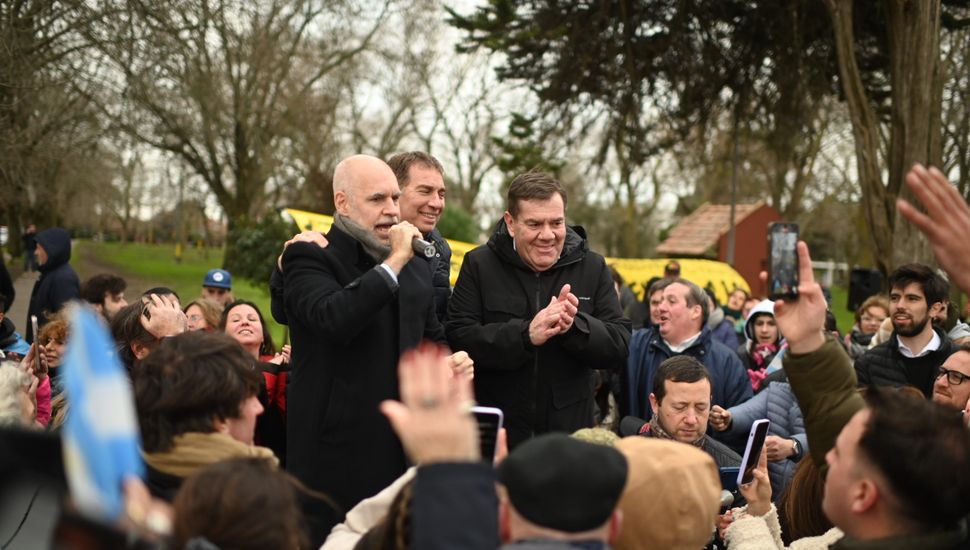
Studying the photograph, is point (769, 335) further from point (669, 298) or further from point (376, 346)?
point (376, 346)

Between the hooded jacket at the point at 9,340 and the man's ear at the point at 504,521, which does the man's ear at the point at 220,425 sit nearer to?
the man's ear at the point at 504,521

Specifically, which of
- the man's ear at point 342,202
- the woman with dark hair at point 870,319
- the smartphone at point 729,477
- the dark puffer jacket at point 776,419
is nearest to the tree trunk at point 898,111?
the woman with dark hair at point 870,319

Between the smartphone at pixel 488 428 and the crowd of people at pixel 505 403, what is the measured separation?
0.08 ft

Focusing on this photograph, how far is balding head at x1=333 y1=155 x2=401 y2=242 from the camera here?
355 cm

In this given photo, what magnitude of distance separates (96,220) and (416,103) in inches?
1969

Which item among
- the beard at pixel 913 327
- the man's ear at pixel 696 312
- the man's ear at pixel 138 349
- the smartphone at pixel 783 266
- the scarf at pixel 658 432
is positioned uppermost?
the smartphone at pixel 783 266

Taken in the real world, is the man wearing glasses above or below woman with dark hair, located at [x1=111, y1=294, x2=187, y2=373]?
below

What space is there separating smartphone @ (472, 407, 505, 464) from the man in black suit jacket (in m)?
0.69

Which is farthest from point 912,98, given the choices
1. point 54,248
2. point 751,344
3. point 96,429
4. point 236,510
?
point 96,429

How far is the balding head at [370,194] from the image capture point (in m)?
3.55

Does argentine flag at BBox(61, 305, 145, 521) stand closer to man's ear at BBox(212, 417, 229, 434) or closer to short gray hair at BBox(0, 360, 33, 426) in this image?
man's ear at BBox(212, 417, 229, 434)

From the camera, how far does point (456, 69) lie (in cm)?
3534

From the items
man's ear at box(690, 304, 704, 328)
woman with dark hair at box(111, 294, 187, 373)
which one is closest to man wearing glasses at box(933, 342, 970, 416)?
man's ear at box(690, 304, 704, 328)

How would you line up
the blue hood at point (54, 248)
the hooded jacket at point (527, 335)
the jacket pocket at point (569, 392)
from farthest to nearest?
1. the blue hood at point (54, 248)
2. the jacket pocket at point (569, 392)
3. the hooded jacket at point (527, 335)
